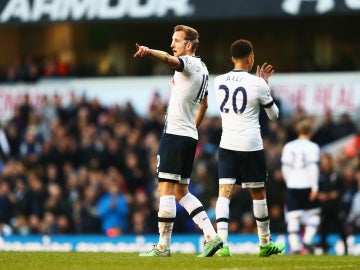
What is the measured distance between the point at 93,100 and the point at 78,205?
377cm

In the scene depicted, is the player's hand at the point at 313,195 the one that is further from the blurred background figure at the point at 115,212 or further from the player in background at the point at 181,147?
the player in background at the point at 181,147

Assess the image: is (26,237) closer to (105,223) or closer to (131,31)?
(105,223)

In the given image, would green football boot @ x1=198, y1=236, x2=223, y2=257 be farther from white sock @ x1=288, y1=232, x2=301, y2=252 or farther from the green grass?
white sock @ x1=288, y1=232, x2=301, y2=252

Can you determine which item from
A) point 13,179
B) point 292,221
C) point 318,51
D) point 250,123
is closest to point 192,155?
point 250,123

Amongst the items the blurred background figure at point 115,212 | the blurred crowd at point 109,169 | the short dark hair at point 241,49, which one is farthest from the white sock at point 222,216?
the blurred background figure at point 115,212

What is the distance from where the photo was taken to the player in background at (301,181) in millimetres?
17109

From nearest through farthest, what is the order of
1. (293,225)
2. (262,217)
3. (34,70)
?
(262,217) → (293,225) → (34,70)

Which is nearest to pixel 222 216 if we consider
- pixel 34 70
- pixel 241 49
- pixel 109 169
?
pixel 241 49

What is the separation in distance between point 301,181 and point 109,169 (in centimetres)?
668

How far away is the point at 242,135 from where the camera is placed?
12.2 metres

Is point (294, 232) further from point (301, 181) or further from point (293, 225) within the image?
point (301, 181)

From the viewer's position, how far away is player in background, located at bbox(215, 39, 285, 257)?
1220 centimetres

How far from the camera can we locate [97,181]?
73.4 feet

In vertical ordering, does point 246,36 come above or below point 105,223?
above
